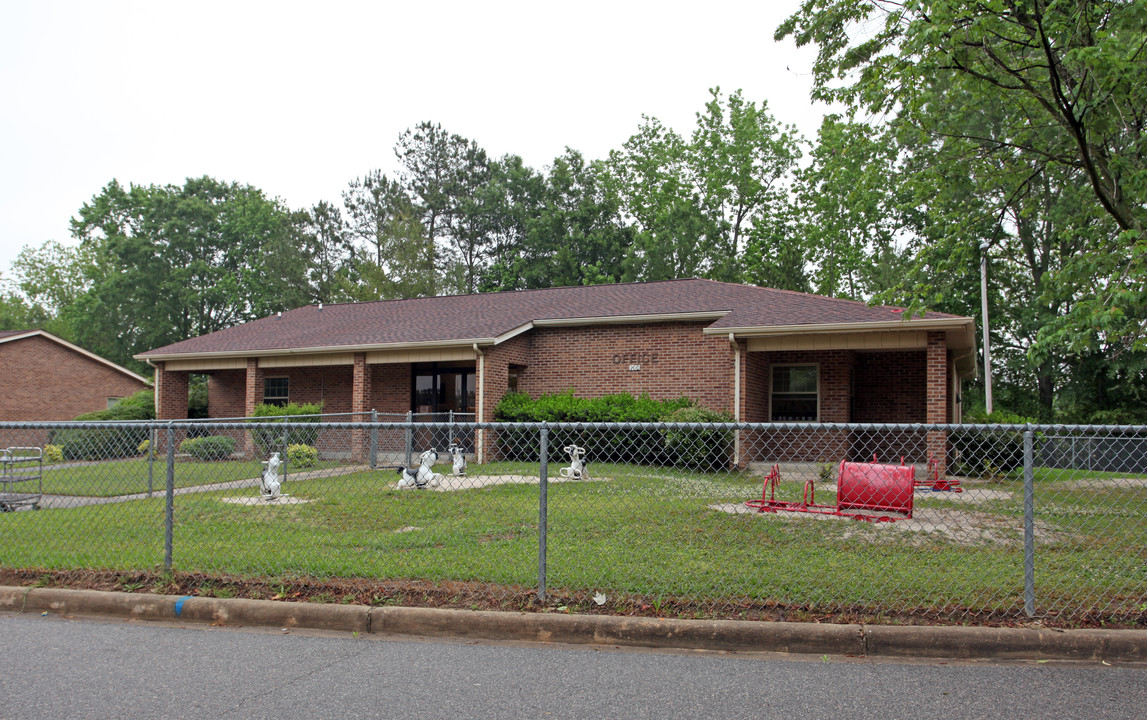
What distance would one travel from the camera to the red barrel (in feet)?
27.9

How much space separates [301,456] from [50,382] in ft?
56.7

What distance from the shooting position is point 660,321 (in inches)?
669

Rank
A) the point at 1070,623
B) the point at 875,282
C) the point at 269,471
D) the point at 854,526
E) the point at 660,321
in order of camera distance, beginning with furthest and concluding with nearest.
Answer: the point at 875,282 → the point at 660,321 → the point at 269,471 → the point at 854,526 → the point at 1070,623

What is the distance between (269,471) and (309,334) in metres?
11.5

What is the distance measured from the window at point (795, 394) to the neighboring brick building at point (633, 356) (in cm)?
2

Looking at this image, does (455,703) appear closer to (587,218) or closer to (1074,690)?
(1074,690)

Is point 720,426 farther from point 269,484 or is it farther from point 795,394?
point 795,394

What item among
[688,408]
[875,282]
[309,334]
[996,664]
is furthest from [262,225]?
[996,664]

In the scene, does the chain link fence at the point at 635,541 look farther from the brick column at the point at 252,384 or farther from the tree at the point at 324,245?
the tree at the point at 324,245

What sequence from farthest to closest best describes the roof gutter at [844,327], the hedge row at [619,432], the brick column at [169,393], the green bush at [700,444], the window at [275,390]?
the window at [275,390] < the brick column at [169,393] < the hedge row at [619,432] < the green bush at [700,444] < the roof gutter at [844,327]

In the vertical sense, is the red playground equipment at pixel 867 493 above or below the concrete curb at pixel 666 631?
above

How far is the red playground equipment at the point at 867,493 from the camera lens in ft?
27.7

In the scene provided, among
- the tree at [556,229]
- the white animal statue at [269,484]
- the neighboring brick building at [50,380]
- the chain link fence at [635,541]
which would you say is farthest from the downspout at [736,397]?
the neighboring brick building at [50,380]

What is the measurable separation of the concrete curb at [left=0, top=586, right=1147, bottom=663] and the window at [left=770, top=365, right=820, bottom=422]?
1189 cm
